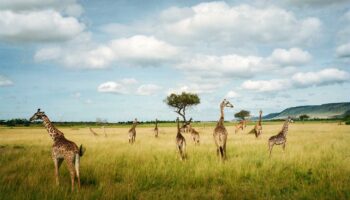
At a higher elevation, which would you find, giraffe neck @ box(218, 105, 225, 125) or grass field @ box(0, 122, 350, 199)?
giraffe neck @ box(218, 105, 225, 125)

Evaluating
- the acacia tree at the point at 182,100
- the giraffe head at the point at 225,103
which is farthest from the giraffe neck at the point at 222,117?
the acacia tree at the point at 182,100

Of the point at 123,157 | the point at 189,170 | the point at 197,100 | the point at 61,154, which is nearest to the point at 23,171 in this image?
the point at 61,154

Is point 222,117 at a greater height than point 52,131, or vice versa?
point 222,117

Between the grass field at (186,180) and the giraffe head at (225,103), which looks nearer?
the grass field at (186,180)

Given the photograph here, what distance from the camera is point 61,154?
9.45 metres

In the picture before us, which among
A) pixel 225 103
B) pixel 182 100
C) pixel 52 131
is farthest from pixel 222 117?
pixel 182 100

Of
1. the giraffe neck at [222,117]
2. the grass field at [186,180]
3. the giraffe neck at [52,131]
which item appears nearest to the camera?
the grass field at [186,180]

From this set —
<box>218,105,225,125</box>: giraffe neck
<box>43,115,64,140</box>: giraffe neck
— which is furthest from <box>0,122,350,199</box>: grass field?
<box>218,105,225,125</box>: giraffe neck

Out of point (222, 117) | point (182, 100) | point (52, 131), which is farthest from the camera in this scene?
point (182, 100)

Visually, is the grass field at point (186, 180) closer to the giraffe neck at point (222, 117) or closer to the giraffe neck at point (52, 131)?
the giraffe neck at point (52, 131)

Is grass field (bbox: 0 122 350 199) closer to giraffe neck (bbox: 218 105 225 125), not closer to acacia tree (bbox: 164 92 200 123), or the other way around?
giraffe neck (bbox: 218 105 225 125)

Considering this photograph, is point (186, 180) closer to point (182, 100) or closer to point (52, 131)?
point (52, 131)

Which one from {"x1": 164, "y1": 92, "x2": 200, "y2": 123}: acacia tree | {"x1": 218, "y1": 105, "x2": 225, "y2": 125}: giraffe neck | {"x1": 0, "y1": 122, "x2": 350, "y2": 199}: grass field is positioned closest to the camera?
{"x1": 0, "y1": 122, "x2": 350, "y2": 199}: grass field

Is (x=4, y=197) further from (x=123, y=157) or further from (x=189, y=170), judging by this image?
(x=123, y=157)
